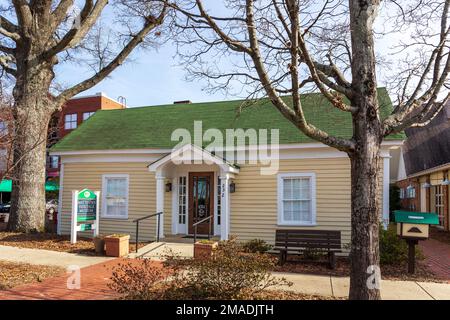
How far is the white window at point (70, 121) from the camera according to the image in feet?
163

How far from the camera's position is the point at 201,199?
45.2 feet

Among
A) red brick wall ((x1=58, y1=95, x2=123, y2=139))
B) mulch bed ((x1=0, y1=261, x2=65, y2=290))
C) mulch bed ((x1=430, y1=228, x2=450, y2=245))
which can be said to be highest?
red brick wall ((x1=58, y1=95, x2=123, y2=139))

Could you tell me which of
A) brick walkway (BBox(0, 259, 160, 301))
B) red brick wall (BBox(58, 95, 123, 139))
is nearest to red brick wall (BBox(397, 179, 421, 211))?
brick walkway (BBox(0, 259, 160, 301))

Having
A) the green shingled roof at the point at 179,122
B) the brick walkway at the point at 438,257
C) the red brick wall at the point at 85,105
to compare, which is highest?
the red brick wall at the point at 85,105

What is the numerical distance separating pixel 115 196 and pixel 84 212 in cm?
191

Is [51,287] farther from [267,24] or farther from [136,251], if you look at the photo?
[267,24]

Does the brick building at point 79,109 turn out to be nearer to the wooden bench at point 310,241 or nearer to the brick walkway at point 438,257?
the brick walkway at point 438,257

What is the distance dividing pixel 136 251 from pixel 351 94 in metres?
7.63

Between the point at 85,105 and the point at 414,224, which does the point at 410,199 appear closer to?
the point at 414,224

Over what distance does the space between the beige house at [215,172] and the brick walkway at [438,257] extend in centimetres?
181

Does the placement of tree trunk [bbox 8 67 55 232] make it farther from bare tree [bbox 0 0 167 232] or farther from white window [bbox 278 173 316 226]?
white window [bbox 278 173 316 226]

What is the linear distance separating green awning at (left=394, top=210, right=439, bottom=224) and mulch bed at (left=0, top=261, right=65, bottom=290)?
757 cm

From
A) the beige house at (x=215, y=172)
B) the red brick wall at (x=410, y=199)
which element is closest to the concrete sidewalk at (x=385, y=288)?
the beige house at (x=215, y=172)

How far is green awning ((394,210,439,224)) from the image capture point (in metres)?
8.70
